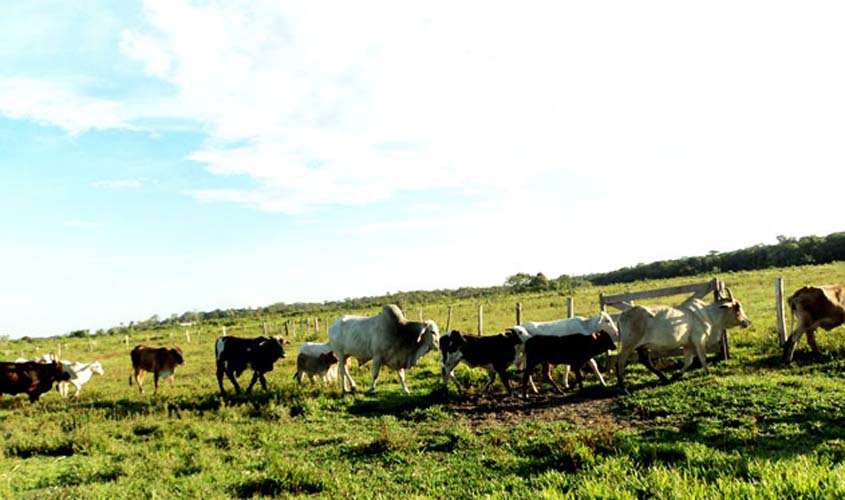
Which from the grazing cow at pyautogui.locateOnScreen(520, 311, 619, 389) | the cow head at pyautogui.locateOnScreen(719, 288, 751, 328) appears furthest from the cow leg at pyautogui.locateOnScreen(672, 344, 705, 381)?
the grazing cow at pyautogui.locateOnScreen(520, 311, 619, 389)

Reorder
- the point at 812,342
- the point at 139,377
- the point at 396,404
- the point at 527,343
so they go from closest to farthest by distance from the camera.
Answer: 1. the point at 396,404
2. the point at 527,343
3. the point at 812,342
4. the point at 139,377

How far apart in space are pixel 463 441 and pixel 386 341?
565 cm

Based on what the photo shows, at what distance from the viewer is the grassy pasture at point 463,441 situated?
→ 18.0 feet

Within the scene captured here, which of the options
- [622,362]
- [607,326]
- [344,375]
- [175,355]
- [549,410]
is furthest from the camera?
[175,355]

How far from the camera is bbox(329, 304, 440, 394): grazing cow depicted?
13.1 meters

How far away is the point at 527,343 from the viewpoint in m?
11.1

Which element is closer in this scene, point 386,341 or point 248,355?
point 386,341

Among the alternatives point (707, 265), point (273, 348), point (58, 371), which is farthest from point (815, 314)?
point (707, 265)

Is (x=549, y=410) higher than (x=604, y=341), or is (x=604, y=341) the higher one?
(x=604, y=341)

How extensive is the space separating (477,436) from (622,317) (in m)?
4.68

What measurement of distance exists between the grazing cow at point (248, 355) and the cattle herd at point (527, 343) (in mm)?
26

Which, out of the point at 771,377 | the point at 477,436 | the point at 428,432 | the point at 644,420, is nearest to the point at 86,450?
the point at 428,432

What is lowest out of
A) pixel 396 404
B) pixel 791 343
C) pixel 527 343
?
pixel 396 404

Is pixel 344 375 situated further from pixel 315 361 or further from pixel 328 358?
pixel 315 361
